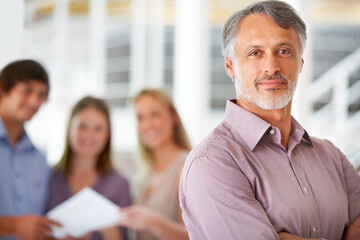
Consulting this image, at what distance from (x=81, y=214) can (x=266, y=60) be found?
1234 millimetres

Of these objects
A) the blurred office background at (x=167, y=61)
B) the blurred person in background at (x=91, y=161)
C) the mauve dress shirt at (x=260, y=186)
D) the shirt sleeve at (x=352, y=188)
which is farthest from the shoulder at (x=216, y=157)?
the blurred office background at (x=167, y=61)

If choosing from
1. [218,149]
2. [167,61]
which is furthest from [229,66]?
[167,61]

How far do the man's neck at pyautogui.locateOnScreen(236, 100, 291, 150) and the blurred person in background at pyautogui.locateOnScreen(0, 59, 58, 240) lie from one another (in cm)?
105

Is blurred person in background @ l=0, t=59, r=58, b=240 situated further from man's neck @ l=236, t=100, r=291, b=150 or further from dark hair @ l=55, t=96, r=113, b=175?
man's neck @ l=236, t=100, r=291, b=150

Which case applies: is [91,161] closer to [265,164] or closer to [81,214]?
[81,214]

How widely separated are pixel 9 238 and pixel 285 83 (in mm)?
1383

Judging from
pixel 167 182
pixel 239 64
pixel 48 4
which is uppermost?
pixel 48 4

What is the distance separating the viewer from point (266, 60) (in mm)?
1085

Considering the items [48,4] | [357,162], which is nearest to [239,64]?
[48,4]

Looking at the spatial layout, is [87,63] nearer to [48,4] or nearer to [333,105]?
[48,4]

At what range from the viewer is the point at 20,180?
174 cm

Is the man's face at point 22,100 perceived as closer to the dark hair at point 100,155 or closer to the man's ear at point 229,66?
the dark hair at point 100,155

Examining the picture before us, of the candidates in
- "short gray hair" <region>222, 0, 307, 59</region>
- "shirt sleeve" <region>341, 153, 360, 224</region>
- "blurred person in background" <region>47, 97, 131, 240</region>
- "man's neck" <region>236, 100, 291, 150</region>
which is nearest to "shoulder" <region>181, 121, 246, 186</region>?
"man's neck" <region>236, 100, 291, 150</region>

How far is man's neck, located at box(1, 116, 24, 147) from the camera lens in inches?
68.5
